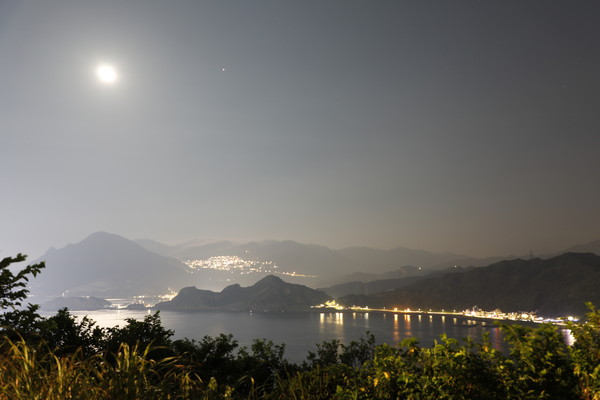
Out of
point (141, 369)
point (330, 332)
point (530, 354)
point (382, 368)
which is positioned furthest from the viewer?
point (330, 332)

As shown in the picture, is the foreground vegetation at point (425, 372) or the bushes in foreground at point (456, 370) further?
the bushes in foreground at point (456, 370)

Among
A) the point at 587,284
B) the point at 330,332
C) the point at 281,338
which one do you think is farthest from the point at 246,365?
the point at 587,284

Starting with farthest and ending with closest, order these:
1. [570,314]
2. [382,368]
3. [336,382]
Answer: [570,314] → [336,382] → [382,368]

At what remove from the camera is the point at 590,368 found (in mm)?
4301

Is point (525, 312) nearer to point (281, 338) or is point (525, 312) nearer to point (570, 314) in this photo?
point (570, 314)

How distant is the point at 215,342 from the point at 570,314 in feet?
648

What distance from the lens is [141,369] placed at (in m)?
3.32

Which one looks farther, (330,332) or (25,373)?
(330,332)

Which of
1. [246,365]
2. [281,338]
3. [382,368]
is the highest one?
[382,368]

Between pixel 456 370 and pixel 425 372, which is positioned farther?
pixel 425 372

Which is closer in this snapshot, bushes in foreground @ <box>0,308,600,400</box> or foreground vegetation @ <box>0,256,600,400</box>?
foreground vegetation @ <box>0,256,600,400</box>

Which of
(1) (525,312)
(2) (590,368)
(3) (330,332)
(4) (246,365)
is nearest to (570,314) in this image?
(1) (525,312)

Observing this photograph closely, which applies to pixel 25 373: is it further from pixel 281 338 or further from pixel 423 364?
pixel 281 338

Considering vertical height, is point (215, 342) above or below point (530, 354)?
below
